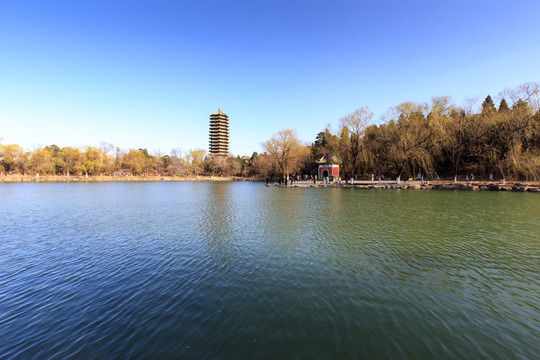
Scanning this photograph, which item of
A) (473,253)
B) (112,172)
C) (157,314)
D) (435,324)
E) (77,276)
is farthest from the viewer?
(112,172)

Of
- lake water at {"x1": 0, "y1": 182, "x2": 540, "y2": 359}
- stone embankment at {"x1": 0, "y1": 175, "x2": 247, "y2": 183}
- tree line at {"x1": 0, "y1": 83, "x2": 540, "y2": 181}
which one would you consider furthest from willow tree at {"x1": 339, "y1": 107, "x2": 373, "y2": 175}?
stone embankment at {"x1": 0, "y1": 175, "x2": 247, "y2": 183}

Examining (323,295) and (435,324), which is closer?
(435,324)

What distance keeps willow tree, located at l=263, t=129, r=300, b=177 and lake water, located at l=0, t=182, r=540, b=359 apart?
42.8 metres

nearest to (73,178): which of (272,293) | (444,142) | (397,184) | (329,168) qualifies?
(329,168)

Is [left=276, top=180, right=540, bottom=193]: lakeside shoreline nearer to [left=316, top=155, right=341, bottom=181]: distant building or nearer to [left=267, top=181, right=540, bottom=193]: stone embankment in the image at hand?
[left=267, top=181, right=540, bottom=193]: stone embankment

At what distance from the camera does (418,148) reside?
38.4 m

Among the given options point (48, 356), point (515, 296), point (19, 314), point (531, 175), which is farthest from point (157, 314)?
point (531, 175)

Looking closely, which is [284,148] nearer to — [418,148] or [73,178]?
[418,148]

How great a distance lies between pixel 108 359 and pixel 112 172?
87.8m

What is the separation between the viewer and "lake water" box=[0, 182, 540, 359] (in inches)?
153

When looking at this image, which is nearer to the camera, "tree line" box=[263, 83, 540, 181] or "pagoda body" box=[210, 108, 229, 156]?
"tree line" box=[263, 83, 540, 181]

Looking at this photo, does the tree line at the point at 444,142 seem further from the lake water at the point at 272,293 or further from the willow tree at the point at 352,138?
the lake water at the point at 272,293

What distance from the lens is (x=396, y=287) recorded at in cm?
583

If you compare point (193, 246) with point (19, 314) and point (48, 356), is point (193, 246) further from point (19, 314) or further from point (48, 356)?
point (48, 356)
